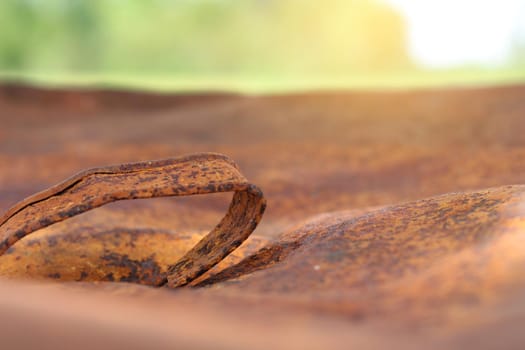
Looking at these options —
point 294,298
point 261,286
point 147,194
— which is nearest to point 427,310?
point 294,298

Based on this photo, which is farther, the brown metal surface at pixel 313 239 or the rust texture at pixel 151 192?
the rust texture at pixel 151 192

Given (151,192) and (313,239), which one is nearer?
(151,192)

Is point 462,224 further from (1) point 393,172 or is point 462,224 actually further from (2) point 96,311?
(1) point 393,172

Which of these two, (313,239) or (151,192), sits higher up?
(151,192)

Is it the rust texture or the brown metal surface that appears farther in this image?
the rust texture
